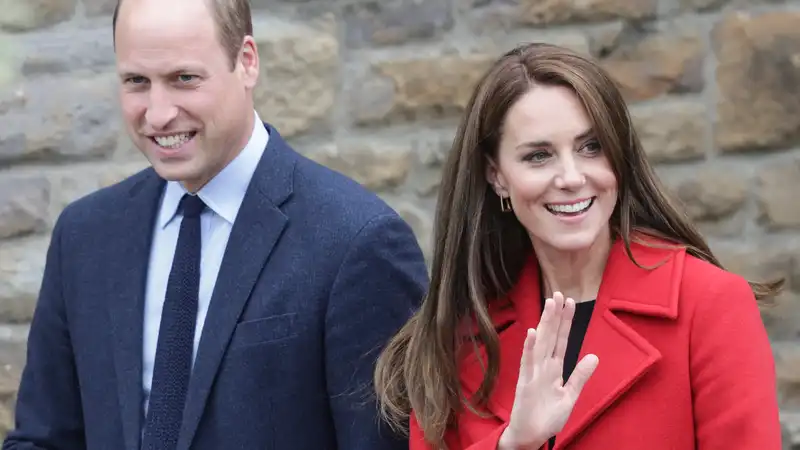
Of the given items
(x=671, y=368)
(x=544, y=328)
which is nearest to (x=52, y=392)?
(x=544, y=328)

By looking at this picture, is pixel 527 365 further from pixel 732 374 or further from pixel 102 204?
pixel 102 204

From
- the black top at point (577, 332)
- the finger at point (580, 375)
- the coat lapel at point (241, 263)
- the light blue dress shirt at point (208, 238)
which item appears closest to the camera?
the finger at point (580, 375)

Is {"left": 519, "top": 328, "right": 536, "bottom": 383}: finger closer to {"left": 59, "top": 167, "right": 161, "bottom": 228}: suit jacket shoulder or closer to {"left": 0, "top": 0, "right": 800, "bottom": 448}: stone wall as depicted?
{"left": 59, "top": 167, "right": 161, "bottom": 228}: suit jacket shoulder

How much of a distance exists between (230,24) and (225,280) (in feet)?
1.57

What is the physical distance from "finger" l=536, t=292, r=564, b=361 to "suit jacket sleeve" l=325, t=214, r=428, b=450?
408 millimetres

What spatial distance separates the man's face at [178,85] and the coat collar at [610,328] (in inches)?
24.1

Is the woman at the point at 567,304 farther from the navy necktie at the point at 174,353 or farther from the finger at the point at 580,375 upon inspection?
the navy necktie at the point at 174,353

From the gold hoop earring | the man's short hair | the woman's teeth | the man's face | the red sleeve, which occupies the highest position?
the man's short hair

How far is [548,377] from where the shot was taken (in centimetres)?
182

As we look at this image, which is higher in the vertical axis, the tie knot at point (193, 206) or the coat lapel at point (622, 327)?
the tie knot at point (193, 206)

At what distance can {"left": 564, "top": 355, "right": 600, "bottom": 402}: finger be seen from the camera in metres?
1.80

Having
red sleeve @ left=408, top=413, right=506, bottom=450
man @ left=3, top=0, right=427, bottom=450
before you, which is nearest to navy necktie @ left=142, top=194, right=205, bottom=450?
man @ left=3, top=0, right=427, bottom=450

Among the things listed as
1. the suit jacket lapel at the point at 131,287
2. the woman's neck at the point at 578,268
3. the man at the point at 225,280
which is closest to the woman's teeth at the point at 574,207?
the woman's neck at the point at 578,268

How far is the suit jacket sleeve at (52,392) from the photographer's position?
238 cm
